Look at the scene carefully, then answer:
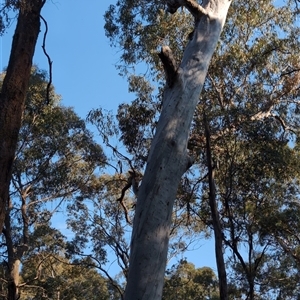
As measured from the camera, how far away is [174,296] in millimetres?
13773

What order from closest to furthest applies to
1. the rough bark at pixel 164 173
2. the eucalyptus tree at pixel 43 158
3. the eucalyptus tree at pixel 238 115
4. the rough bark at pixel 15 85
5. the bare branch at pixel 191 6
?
the rough bark at pixel 164 173, the rough bark at pixel 15 85, the bare branch at pixel 191 6, the eucalyptus tree at pixel 238 115, the eucalyptus tree at pixel 43 158

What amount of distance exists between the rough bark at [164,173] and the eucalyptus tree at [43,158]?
284 inches

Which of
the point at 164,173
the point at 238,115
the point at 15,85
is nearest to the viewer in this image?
the point at 164,173

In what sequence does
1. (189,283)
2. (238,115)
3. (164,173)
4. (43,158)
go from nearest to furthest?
(164,173)
(238,115)
(43,158)
(189,283)

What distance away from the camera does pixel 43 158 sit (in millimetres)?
11781

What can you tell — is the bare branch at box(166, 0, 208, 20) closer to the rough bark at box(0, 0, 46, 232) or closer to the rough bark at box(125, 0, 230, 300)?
the rough bark at box(125, 0, 230, 300)

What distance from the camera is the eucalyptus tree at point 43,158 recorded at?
1152 cm

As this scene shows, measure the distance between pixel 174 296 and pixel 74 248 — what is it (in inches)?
122

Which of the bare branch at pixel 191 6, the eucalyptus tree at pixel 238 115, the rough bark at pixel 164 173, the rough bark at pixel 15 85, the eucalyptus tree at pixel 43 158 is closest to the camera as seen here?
the rough bark at pixel 164 173

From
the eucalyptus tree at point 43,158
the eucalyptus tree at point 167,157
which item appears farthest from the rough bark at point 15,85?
the eucalyptus tree at point 43,158

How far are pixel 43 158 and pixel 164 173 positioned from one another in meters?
8.66

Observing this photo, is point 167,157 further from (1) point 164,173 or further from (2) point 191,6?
(2) point 191,6

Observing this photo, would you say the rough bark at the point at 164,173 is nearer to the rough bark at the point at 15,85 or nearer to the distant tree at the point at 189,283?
the rough bark at the point at 15,85

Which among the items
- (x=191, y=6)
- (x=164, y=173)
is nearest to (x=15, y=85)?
(x=191, y=6)
